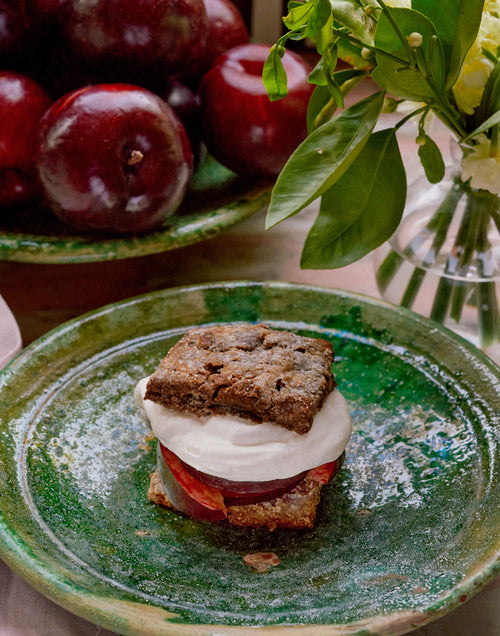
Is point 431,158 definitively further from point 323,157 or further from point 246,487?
point 246,487

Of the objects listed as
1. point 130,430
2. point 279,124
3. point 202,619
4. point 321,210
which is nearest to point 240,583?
point 202,619

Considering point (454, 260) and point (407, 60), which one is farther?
point (454, 260)

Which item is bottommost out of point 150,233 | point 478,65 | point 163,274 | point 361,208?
point 163,274

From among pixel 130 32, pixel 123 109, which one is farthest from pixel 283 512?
pixel 130 32

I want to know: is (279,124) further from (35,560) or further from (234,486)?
(35,560)

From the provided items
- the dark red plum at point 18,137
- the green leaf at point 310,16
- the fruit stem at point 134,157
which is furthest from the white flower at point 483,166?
the dark red plum at point 18,137

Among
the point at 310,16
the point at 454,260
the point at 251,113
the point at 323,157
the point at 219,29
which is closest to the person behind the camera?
the point at 310,16

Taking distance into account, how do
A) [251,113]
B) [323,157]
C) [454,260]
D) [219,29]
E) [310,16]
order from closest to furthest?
[310,16] < [323,157] < [454,260] < [251,113] < [219,29]

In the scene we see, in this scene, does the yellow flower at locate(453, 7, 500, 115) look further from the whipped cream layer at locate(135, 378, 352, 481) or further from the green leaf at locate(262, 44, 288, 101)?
the whipped cream layer at locate(135, 378, 352, 481)
